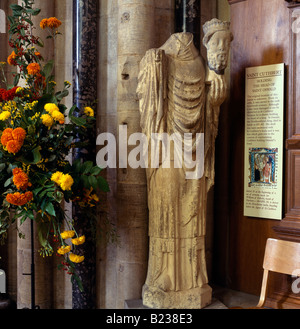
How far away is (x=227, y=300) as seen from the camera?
341 centimetres

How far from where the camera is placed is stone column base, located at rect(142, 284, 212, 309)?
296 cm

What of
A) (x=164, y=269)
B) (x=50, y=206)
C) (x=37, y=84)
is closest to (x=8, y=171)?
(x=50, y=206)

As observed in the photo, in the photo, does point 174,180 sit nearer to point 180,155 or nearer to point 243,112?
point 180,155

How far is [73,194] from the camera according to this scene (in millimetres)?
2744

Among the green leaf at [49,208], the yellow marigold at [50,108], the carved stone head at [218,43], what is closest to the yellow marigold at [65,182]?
the green leaf at [49,208]

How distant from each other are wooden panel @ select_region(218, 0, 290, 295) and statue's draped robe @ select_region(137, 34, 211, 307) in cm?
65

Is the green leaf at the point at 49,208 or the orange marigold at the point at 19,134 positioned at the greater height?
the orange marigold at the point at 19,134

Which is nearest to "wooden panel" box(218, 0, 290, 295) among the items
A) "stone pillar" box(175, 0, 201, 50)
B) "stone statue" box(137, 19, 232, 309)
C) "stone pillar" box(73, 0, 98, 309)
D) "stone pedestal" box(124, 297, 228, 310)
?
"stone pillar" box(175, 0, 201, 50)

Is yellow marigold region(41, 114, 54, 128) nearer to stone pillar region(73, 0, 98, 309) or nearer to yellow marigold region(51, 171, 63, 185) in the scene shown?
yellow marigold region(51, 171, 63, 185)

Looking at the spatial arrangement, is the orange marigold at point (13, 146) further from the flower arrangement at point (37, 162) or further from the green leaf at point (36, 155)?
the green leaf at point (36, 155)

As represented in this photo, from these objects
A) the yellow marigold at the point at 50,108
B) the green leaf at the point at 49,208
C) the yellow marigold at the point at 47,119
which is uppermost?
the yellow marigold at the point at 50,108

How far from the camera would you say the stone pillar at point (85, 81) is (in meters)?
3.35

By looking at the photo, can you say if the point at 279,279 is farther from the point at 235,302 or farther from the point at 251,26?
the point at 251,26

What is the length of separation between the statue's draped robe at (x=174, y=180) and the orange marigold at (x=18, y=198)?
2.96 feet
